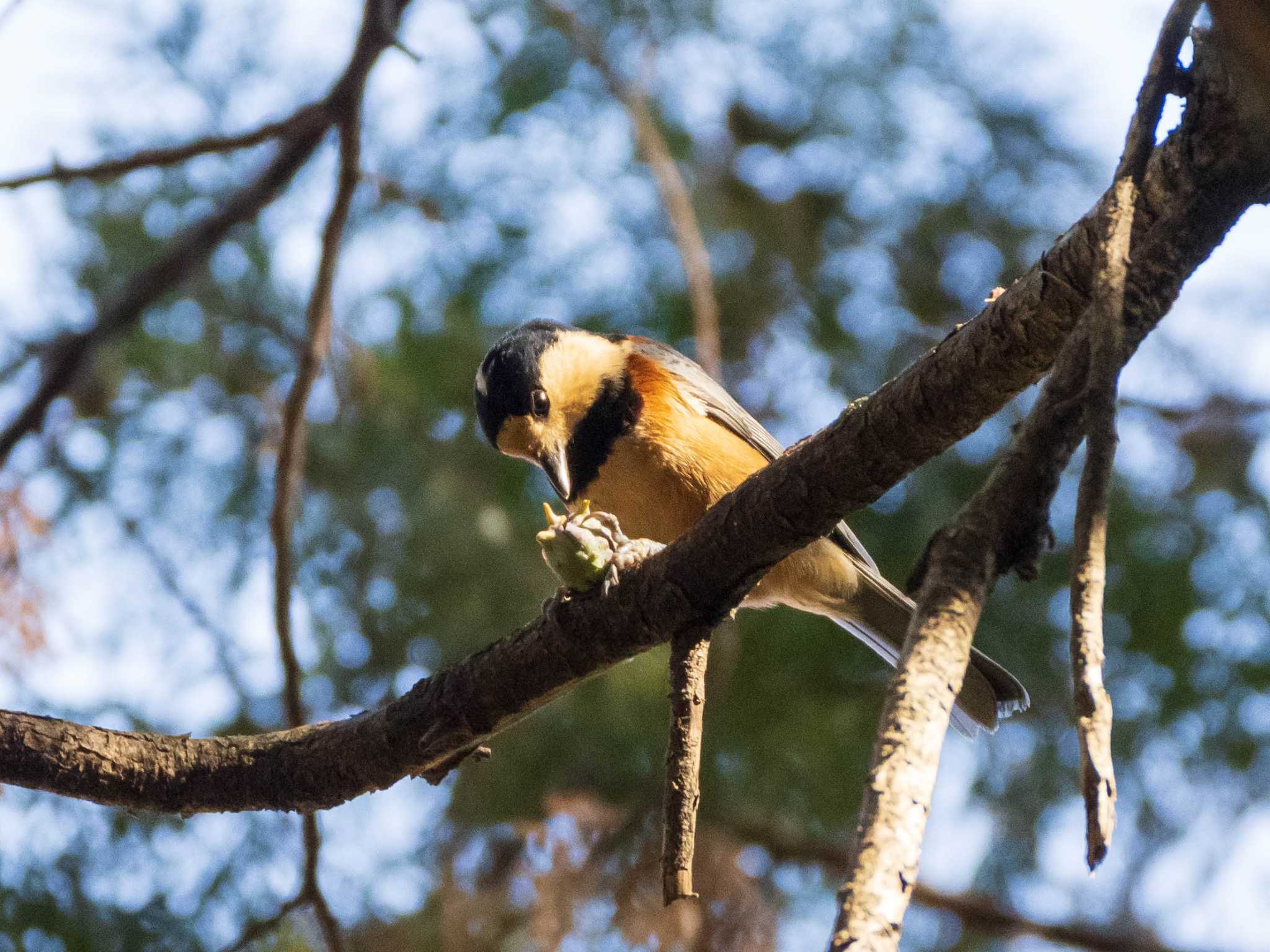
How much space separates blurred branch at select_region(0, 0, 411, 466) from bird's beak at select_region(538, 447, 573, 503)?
137cm

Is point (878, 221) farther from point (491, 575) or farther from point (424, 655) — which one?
point (424, 655)

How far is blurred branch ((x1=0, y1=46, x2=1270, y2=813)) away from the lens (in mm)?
1911

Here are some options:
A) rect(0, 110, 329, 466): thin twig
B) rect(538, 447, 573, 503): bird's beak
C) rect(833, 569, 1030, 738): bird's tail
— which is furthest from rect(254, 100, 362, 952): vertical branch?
rect(833, 569, 1030, 738): bird's tail

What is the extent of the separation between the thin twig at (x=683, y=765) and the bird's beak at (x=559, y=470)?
61.2 inches

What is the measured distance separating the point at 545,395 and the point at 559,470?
29cm

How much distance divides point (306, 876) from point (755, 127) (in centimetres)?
432

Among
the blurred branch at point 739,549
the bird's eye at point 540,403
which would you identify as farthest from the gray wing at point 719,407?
the blurred branch at point 739,549

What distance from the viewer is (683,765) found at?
7.26 ft

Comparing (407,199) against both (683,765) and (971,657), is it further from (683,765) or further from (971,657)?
(683,765)

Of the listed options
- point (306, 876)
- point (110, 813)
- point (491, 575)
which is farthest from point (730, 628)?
point (110, 813)

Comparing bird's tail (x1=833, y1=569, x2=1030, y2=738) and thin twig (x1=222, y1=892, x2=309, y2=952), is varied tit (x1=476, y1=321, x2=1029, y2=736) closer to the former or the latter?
bird's tail (x1=833, y1=569, x2=1030, y2=738)

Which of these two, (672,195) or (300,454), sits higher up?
(672,195)

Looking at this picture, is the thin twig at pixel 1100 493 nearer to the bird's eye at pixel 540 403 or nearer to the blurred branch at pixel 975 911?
the bird's eye at pixel 540 403

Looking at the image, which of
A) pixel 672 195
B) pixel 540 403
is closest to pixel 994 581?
pixel 540 403
